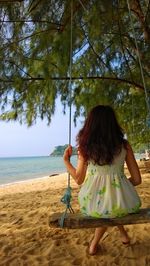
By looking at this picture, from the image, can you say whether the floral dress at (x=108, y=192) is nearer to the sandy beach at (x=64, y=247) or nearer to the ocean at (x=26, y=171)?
the sandy beach at (x=64, y=247)

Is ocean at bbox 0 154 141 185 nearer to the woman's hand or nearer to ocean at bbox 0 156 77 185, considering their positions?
ocean at bbox 0 156 77 185

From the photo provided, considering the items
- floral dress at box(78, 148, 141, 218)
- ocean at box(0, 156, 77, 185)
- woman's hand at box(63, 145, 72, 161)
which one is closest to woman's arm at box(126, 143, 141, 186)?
floral dress at box(78, 148, 141, 218)

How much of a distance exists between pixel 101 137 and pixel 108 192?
398mm

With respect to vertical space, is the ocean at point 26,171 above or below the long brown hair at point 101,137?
below

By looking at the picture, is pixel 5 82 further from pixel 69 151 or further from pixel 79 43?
pixel 69 151

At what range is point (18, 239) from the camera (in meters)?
3.73

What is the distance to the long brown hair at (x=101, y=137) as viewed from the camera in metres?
2.73

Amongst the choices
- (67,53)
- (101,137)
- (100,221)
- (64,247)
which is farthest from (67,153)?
(67,53)

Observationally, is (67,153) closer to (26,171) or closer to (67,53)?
(67,53)

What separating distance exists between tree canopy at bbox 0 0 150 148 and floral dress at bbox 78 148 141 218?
1.29 m

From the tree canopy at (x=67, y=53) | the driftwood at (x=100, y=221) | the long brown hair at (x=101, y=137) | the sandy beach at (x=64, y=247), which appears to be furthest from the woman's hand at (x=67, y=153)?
the tree canopy at (x=67, y=53)

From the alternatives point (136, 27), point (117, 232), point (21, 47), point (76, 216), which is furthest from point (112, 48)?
point (76, 216)

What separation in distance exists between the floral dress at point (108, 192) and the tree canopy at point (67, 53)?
129 cm

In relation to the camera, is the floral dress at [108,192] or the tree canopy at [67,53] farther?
the tree canopy at [67,53]
